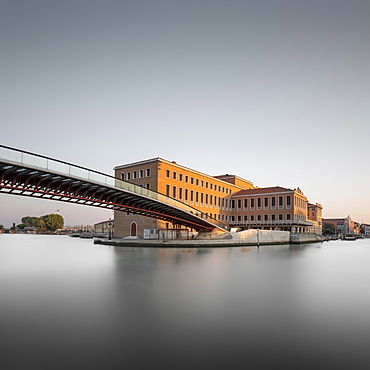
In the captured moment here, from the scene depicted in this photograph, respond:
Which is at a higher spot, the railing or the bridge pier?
the railing

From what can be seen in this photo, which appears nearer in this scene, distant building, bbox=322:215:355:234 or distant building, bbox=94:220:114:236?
distant building, bbox=94:220:114:236

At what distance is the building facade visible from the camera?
51.7 m

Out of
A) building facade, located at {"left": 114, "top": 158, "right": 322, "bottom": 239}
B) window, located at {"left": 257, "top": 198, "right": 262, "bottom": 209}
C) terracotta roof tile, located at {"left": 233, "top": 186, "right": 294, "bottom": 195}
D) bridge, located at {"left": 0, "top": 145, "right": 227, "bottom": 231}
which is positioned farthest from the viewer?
window, located at {"left": 257, "top": 198, "right": 262, "bottom": 209}

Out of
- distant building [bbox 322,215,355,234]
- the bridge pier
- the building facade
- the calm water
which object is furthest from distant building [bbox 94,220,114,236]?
distant building [bbox 322,215,355,234]

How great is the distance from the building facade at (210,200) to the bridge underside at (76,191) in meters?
9.64

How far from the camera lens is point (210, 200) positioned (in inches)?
2527

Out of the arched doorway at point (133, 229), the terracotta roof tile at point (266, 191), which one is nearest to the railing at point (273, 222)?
the terracotta roof tile at point (266, 191)

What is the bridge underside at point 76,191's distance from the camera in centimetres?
2441

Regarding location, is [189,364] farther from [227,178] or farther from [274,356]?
[227,178]

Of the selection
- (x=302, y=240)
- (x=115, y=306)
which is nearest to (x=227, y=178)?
(x=302, y=240)

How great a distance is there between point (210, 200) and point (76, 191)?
37419mm

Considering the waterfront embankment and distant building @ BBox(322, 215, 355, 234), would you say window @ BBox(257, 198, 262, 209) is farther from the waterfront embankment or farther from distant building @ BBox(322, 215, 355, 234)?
distant building @ BBox(322, 215, 355, 234)

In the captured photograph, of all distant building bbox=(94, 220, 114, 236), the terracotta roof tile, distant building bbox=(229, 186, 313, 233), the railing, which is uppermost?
the terracotta roof tile

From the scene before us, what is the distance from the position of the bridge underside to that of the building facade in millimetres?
9636
